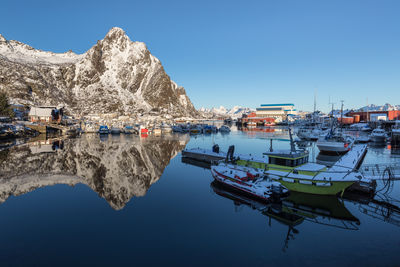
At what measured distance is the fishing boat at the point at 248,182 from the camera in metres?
21.6

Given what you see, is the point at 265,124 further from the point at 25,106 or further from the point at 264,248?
the point at 264,248

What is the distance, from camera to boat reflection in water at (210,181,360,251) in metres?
17.4

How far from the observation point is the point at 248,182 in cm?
2361

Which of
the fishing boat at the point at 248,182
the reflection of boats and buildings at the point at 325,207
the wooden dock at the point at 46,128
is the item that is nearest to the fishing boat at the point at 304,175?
the reflection of boats and buildings at the point at 325,207

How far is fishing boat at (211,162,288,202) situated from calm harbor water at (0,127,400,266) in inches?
34.9

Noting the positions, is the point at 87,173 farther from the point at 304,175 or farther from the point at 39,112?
the point at 39,112

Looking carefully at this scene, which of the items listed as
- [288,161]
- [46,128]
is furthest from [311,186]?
[46,128]

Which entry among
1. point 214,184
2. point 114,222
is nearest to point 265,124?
point 214,184

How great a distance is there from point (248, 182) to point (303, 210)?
5551 millimetres

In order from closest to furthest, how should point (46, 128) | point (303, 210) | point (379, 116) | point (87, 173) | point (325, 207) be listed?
1. point (303, 210)
2. point (325, 207)
3. point (87, 173)
4. point (46, 128)
5. point (379, 116)

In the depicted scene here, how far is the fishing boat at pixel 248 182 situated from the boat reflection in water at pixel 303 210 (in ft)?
2.31

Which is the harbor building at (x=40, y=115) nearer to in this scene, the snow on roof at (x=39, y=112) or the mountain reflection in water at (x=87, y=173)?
the snow on roof at (x=39, y=112)

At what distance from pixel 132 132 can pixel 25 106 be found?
212ft

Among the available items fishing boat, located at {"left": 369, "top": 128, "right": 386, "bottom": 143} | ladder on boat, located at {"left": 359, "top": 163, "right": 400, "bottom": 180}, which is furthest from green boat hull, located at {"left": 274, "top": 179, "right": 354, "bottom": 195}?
fishing boat, located at {"left": 369, "top": 128, "right": 386, "bottom": 143}
